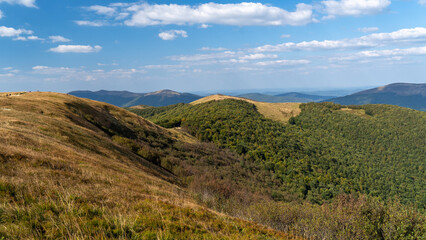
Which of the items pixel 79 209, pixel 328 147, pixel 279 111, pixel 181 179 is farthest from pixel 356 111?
pixel 79 209

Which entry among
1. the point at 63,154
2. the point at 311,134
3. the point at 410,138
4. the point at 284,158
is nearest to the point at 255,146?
the point at 284,158

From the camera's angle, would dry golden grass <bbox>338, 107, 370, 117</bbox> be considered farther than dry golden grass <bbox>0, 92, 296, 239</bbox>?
Yes

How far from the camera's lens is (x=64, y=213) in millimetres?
6621

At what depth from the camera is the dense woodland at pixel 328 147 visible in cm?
7688

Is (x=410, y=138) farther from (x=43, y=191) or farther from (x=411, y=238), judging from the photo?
(x=43, y=191)

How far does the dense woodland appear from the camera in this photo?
76.9m

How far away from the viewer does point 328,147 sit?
11025cm

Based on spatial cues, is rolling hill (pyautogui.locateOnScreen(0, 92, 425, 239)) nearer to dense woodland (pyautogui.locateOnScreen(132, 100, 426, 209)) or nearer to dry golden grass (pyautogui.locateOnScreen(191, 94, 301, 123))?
dense woodland (pyautogui.locateOnScreen(132, 100, 426, 209))

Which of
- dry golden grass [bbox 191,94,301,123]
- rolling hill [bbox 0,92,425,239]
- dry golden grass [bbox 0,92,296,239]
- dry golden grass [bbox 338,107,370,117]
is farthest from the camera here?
dry golden grass [bbox 338,107,370,117]

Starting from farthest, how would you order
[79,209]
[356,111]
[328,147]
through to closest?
[356,111]
[328,147]
[79,209]

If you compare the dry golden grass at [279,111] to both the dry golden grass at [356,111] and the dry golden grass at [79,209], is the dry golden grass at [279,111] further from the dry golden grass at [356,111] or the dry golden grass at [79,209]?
the dry golden grass at [79,209]

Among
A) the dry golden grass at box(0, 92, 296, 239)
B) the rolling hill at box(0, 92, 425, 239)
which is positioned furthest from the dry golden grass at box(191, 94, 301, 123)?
the dry golden grass at box(0, 92, 296, 239)

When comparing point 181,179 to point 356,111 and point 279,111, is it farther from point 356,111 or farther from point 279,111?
point 356,111

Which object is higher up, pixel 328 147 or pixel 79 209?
pixel 79 209
